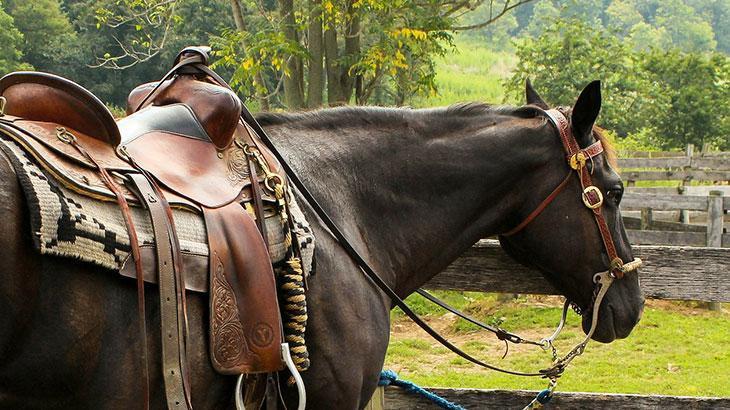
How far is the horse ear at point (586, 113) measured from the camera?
10.1 ft

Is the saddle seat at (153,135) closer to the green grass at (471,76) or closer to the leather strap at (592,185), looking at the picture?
the leather strap at (592,185)

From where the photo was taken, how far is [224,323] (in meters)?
2.21

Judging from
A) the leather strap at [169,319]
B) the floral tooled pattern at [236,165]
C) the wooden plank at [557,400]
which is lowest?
the wooden plank at [557,400]

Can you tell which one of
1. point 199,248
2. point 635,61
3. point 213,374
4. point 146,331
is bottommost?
point 635,61

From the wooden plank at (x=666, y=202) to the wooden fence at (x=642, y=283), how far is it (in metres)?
7.44

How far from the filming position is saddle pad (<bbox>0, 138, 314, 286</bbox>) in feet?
6.03

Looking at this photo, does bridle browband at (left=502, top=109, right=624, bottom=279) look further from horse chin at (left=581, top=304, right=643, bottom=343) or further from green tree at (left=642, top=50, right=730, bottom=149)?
green tree at (left=642, top=50, right=730, bottom=149)

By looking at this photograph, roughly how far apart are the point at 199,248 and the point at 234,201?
22 centimetres

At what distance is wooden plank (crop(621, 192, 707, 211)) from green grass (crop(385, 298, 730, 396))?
200 centimetres

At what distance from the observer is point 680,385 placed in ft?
21.3

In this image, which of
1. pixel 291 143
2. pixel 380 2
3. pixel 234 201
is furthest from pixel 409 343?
pixel 234 201

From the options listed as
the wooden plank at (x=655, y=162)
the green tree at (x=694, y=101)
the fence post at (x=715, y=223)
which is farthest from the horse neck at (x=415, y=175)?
the green tree at (x=694, y=101)

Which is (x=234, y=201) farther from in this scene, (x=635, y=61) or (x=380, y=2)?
(x=635, y=61)

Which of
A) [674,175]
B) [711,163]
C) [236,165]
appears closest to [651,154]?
[711,163]
